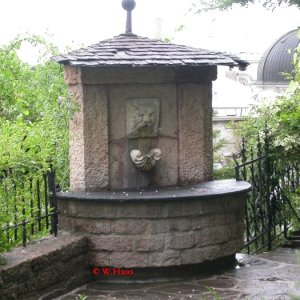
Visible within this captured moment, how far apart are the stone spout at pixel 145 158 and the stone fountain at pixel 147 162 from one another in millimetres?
12

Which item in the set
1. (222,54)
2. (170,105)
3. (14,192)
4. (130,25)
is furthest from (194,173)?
(14,192)

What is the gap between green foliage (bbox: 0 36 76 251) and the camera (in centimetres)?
623

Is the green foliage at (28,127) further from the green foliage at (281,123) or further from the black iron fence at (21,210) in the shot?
the green foliage at (281,123)

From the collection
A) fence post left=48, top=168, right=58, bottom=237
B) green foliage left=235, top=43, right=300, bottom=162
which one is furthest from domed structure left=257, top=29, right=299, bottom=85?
fence post left=48, top=168, right=58, bottom=237

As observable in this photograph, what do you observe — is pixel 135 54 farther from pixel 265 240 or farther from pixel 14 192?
pixel 265 240

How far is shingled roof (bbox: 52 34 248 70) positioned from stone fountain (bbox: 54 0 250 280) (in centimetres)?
1

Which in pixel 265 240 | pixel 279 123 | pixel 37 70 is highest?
pixel 37 70

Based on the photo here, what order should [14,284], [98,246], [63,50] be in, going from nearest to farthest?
[14,284]
[98,246]
[63,50]

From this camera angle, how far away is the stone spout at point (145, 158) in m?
7.79

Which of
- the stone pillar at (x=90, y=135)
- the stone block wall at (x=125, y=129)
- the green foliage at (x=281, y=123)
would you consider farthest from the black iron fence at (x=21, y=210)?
the green foliage at (x=281, y=123)

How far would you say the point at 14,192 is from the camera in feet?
20.8

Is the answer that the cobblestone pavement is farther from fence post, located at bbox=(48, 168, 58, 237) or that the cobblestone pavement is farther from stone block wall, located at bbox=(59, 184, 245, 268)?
fence post, located at bbox=(48, 168, 58, 237)

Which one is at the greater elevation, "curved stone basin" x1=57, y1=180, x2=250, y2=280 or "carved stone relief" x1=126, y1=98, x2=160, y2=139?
Result: "carved stone relief" x1=126, y1=98, x2=160, y2=139

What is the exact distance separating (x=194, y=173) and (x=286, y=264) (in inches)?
58.8
